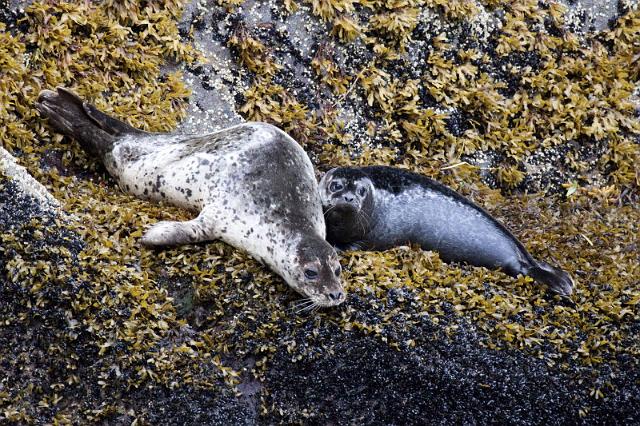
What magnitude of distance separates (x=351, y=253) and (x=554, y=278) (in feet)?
4.01

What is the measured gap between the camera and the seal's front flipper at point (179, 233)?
5.00 metres

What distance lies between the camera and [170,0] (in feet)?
20.5

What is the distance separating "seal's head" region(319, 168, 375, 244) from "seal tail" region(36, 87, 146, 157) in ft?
4.44

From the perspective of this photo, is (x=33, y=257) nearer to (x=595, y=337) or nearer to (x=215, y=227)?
(x=215, y=227)

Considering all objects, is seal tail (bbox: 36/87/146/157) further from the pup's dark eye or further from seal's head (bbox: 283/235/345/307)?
seal's head (bbox: 283/235/345/307)

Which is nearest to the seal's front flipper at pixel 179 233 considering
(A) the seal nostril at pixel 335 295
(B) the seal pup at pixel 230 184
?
(B) the seal pup at pixel 230 184

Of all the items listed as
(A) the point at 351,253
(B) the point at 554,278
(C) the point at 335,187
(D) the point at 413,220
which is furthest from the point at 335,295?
(B) the point at 554,278

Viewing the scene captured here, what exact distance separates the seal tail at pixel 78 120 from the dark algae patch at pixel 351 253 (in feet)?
0.29

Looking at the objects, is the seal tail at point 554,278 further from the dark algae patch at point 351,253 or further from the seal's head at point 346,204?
the seal's head at point 346,204

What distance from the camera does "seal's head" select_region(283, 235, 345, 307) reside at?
4.82 metres

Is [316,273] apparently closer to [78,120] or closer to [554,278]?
[554,278]

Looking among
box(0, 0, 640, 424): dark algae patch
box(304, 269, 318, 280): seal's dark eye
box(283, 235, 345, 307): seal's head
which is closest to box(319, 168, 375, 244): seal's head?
box(0, 0, 640, 424): dark algae patch

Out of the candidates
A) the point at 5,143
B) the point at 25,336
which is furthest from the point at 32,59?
the point at 25,336

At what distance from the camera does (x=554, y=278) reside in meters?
5.44
